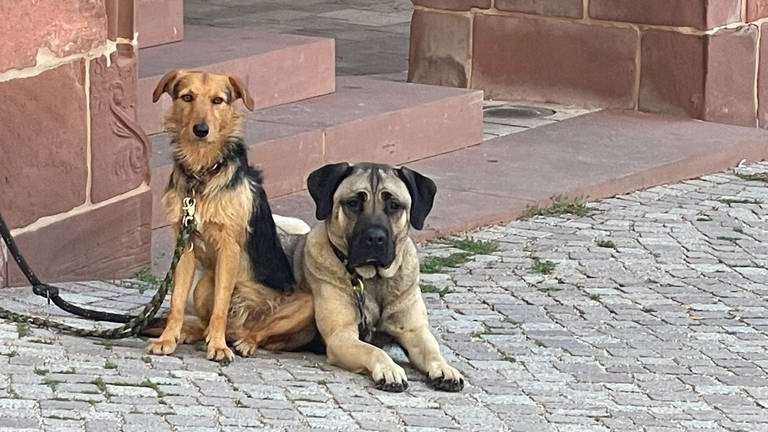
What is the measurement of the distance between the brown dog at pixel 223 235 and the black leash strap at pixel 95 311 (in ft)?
0.16

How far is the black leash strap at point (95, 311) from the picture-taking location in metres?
5.99

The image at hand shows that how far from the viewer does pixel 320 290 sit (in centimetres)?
615

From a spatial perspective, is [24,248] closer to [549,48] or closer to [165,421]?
[165,421]

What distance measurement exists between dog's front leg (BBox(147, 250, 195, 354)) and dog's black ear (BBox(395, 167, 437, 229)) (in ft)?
2.66

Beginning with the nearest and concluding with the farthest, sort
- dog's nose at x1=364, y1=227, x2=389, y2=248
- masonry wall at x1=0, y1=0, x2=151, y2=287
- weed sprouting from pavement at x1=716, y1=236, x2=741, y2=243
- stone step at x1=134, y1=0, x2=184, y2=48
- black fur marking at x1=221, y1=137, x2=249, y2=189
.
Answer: dog's nose at x1=364, y1=227, x2=389, y2=248 < black fur marking at x1=221, y1=137, x2=249, y2=189 < masonry wall at x1=0, y1=0, x2=151, y2=287 < weed sprouting from pavement at x1=716, y1=236, x2=741, y2=243 < stone step at x1=134, y1=0, x2=184, y2=48

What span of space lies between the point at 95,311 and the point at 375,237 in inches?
51.7

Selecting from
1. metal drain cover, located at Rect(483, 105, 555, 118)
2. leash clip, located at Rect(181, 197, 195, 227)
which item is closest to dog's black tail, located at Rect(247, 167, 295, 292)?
leash clip, located at Rect(181, 197, 195, 227)

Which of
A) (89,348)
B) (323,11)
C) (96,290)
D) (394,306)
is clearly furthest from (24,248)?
(323,11)

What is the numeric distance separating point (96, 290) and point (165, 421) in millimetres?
2010

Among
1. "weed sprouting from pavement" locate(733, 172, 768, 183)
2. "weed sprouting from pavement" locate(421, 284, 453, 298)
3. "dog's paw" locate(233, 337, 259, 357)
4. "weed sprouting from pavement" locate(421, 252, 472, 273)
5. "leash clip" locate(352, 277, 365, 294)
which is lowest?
"weed sprouting from pavement" locate(421, 284, 453, 298)

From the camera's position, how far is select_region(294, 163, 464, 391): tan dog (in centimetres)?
585

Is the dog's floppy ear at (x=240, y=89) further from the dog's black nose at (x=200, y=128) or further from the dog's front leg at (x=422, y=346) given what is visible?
the dog's front leg at (x=422, y=346)

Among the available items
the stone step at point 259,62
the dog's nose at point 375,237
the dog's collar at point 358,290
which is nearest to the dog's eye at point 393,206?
the dog's nose at point 375,237

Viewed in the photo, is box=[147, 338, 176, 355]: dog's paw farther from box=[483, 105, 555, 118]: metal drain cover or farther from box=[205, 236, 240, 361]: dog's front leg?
box=[483, 105, 555, 118]: metal drain cover
